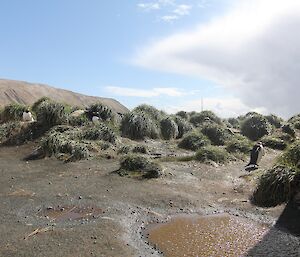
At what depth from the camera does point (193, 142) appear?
18938mm

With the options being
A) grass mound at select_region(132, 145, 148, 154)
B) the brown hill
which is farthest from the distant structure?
the brown hill

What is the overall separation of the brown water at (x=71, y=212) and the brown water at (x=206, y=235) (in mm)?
1488

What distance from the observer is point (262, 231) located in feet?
28.0

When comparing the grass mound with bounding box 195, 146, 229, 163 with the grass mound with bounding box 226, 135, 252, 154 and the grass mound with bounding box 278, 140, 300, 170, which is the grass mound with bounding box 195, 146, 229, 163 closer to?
the grass mound with bounding box 226, 135, 252, 154

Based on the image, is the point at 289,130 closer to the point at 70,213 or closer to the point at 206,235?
the point at 206,235

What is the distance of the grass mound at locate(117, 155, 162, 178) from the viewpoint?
12.8 meters

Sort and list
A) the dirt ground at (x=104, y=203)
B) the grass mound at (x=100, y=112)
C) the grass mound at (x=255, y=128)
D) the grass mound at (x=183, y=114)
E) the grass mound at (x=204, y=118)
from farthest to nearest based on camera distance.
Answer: the grass mound at (x=183, y=114) → the grass mound at (x=204, y=118) → the grass mound at (x=255, y=128) → the grass mound at (x=100, y=112) → the dirt ground at (x=104, y=203)

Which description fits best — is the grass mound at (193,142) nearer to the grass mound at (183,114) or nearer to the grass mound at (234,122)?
the grass mound at (183,114)

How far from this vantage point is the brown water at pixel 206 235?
7.58m

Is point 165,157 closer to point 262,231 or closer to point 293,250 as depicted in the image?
point 262,231

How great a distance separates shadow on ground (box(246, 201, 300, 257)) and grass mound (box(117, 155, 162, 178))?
4423 millimetres

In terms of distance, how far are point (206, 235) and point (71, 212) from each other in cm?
311

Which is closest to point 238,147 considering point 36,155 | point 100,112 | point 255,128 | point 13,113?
point 255,128

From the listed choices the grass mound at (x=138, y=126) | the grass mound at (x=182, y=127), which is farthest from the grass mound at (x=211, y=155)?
the grass mound at (x=182, y=127)
